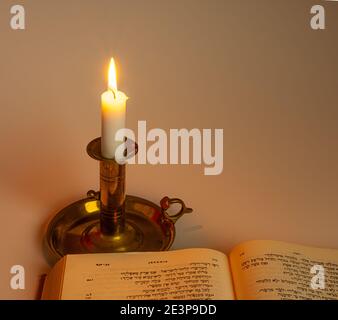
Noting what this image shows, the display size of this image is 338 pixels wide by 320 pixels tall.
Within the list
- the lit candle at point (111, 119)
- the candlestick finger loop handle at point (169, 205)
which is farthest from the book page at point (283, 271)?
the lit candle at point (111, 119)

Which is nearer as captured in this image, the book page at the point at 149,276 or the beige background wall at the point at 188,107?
the book page at the point at 149,276

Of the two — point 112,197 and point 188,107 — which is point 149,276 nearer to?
point 112,197

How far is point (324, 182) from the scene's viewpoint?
95 centimetres

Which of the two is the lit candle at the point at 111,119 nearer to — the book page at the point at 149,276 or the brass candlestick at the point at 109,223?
the brass candlestick at the point at 109,223

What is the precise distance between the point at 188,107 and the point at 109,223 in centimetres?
42

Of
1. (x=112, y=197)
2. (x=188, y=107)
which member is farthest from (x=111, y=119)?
(x=188, y=107)

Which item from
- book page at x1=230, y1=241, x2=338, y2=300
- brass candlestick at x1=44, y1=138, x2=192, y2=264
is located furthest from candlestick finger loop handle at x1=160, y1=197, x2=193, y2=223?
A: book page at x1=230, y1=241, x2=338, y2=300

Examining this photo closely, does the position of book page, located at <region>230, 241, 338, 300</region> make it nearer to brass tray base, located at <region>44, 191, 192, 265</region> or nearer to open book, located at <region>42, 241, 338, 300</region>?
open book, located at <region>42, 241, 338, 300</region>

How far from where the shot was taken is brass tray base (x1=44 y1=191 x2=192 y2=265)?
0.78 meters

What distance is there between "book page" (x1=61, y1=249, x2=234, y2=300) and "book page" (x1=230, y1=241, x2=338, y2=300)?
0.07 ft

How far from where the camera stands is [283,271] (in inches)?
27.7

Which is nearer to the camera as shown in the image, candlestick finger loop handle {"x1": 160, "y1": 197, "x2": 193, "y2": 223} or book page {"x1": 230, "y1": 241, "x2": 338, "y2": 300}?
book page {"x1": 230, "y1": 241, "x2": 338, "y2": 300}

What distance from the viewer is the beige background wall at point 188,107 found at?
2.85 ft
